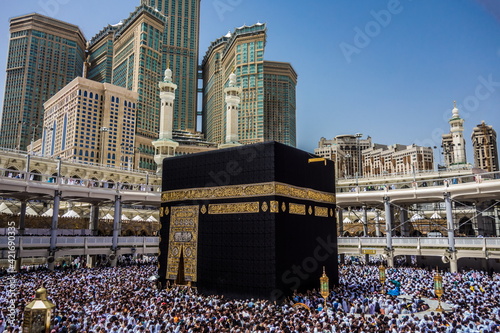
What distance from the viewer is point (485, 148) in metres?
97.8

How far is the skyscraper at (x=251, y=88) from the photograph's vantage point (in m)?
82.1

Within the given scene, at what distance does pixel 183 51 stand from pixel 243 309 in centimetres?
9616

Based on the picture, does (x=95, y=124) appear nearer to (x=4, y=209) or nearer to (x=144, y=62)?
(x=144, y=62)

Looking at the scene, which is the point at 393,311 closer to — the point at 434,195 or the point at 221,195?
the point at 221,195

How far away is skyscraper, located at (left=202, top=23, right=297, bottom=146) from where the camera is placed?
8206cm

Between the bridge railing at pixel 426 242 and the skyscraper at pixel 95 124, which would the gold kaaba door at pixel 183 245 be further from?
the skyscraper at pixel 95 124

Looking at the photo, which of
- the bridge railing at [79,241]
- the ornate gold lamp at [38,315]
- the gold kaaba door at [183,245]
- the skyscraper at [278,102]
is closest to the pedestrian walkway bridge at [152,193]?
the bridge railing at [79,241]

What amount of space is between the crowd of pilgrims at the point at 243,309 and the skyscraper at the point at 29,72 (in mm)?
83164

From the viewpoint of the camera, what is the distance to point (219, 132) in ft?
301

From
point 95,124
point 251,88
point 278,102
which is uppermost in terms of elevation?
point 278,102

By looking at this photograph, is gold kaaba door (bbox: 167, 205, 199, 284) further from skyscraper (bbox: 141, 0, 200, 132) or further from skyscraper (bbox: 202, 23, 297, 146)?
skyscraper (bbox: 141, 0, 200, 132)

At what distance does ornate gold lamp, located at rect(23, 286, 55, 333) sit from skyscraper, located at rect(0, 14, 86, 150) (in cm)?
9246

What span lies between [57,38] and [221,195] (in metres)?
93.7

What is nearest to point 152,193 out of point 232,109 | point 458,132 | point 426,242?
point 426,242
